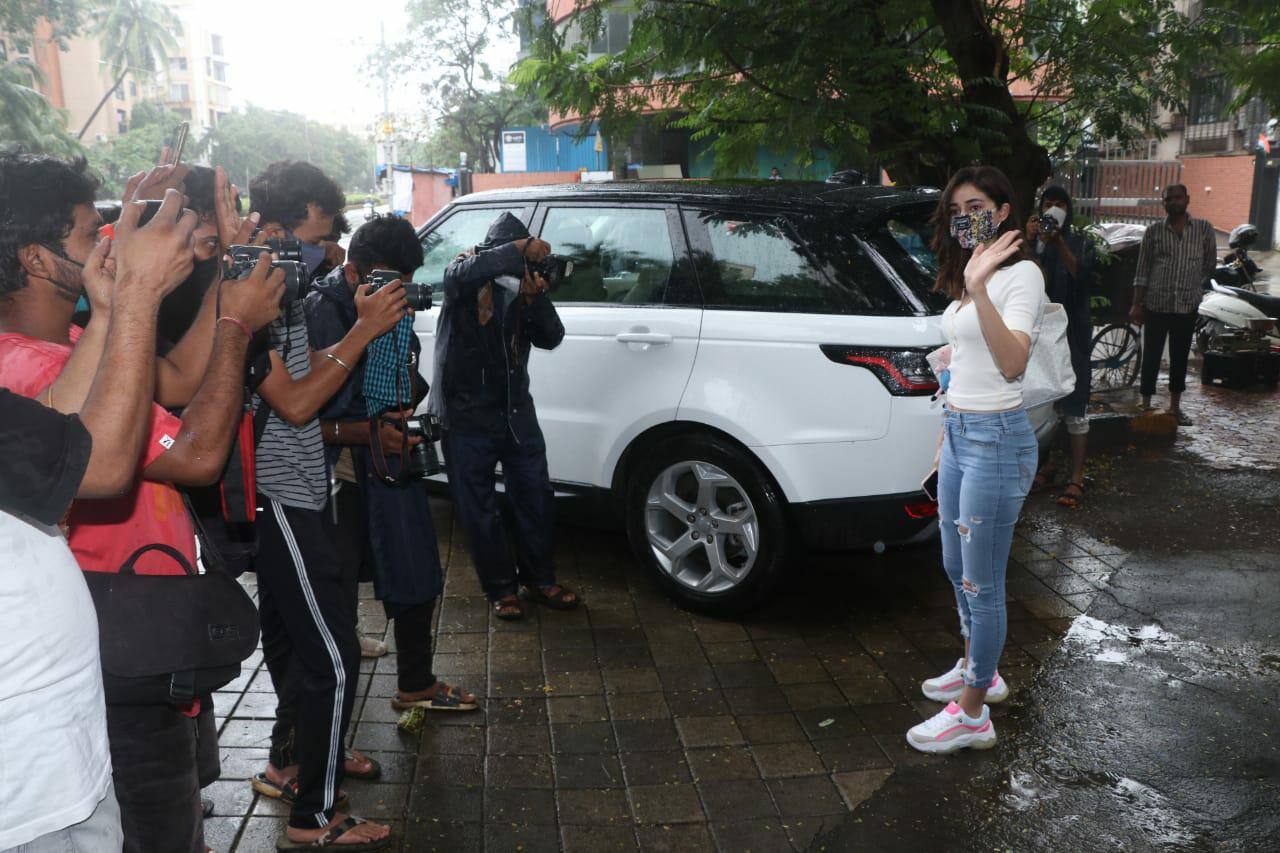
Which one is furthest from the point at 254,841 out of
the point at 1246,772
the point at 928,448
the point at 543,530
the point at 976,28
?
the point at 976,28

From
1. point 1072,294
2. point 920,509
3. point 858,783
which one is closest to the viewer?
point 858,783

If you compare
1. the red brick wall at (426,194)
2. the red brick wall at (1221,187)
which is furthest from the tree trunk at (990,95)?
the red brick wall at (1221,187)

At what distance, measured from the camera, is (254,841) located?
10.6 ft

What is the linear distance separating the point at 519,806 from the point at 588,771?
302 mm

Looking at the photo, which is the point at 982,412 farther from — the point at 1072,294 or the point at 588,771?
the point at 1072,294

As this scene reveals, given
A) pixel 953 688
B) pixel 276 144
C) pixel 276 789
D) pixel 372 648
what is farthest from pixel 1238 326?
pixel 276 144

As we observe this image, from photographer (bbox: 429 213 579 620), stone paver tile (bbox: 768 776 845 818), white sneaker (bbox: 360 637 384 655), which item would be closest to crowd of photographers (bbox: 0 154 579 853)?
white sneaker (bbox: 360 637 384 655)

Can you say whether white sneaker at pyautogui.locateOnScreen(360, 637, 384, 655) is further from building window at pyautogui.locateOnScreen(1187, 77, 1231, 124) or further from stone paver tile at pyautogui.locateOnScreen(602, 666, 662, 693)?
building window at pyautogui.locateOnScreen(1187, 77, 1231, 124)

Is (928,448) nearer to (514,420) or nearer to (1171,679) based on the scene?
(1171,679)

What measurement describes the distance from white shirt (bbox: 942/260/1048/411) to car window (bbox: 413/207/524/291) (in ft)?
9.13

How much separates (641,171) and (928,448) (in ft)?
34.5

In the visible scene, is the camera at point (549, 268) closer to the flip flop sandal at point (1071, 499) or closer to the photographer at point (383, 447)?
the photographer at point (383, 447)

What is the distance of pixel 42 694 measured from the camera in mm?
1597

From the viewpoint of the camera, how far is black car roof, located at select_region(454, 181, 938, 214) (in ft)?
15.3
